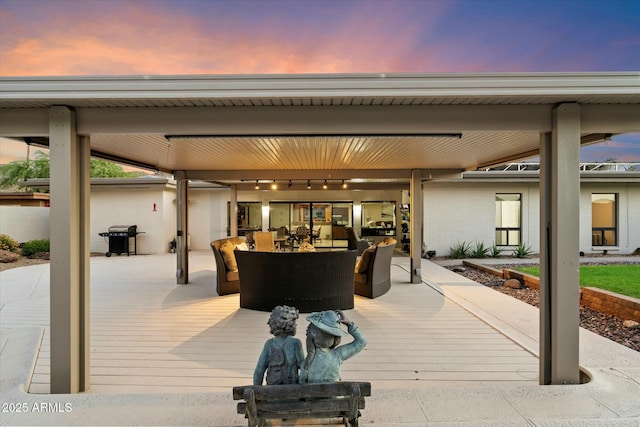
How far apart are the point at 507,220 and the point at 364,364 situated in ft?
37.7

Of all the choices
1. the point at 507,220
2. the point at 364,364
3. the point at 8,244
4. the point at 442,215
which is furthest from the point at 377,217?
the point at 8,244

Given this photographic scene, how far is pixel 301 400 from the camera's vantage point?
1.92 m

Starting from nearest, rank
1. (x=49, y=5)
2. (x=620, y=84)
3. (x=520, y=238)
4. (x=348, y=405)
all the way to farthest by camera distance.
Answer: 1. (x=348, y=405)
2. (x=620, y=84)
3. (x=49, y=5)
4. (x=520, y=238)

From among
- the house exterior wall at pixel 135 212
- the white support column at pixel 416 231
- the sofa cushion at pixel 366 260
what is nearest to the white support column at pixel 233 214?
the house exterior wall at pixel 135 212

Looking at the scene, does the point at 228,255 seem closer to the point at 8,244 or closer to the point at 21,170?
the point at 8,244

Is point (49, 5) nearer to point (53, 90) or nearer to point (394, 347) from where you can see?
point (53, 90)

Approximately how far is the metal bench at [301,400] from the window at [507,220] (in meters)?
12.7

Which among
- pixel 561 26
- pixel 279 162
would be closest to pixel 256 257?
pixel 279 162

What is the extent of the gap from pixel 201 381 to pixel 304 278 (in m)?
2.41

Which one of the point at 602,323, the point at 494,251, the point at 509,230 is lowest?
the point at 602,323

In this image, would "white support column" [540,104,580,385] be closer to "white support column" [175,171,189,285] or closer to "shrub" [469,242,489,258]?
"white support column" [175,171,189,285]

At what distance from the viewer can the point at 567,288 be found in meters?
3.05

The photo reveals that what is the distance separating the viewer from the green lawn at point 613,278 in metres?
6.61

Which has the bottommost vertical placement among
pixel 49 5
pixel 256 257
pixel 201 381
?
pixel 201 381
